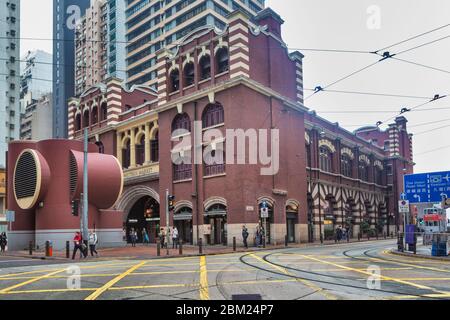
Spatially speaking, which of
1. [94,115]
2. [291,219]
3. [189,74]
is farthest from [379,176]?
[94,115]

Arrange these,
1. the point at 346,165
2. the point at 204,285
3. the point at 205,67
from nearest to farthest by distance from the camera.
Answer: the point at 204,285 < the point at 205,67 < the point at 346,165

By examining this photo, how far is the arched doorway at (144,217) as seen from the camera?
151 feet

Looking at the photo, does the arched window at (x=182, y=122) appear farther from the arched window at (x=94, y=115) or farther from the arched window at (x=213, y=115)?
the arched window at (x=94, y=115)

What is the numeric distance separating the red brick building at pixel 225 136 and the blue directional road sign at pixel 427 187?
11852 mm

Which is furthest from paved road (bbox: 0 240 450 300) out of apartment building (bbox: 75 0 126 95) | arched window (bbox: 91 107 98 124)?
apartment building (bbox: 75 0 126 95)

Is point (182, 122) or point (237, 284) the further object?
point (182, 122)

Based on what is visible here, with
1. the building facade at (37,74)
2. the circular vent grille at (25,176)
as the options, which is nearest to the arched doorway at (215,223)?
the circular vent grille at (25,176)

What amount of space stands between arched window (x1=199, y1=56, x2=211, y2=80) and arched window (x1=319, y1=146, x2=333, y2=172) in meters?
16.4

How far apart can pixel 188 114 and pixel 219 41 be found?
21.5 feet

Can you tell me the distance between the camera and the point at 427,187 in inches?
1040

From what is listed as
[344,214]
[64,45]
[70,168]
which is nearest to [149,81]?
[64,45]

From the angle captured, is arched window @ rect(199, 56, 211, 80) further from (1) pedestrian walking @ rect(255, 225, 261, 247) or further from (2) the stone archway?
(1) pedestrian walking @ rect(255, 225, 261, 247)

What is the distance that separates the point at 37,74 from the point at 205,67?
110663mm

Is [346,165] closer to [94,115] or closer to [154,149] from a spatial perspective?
[154,149]
